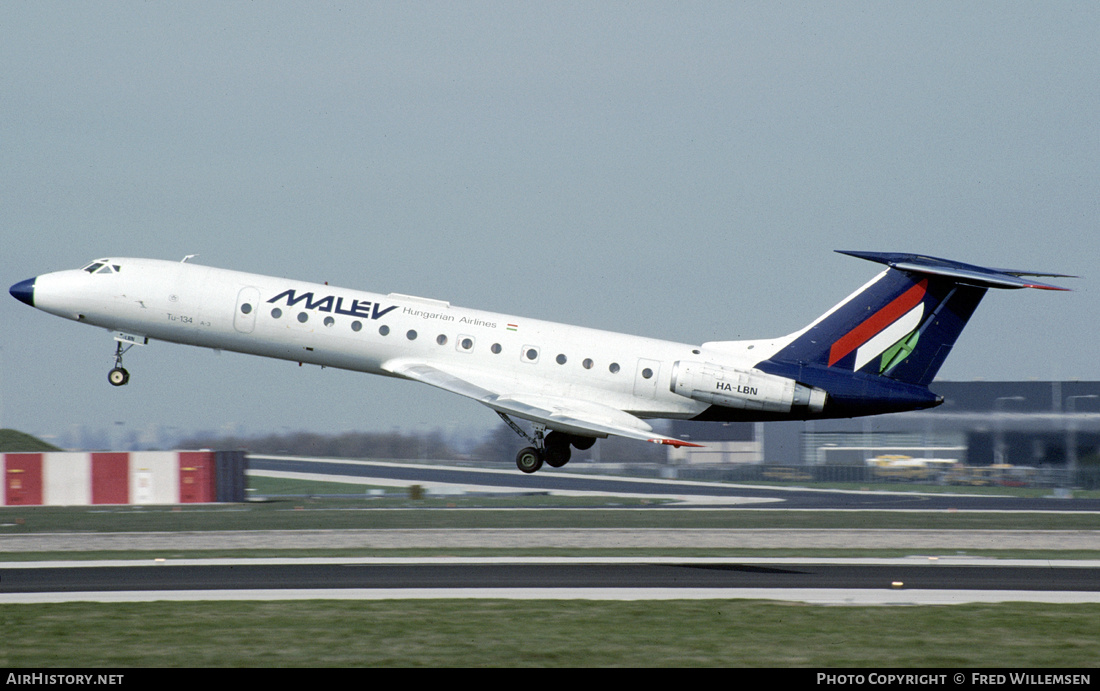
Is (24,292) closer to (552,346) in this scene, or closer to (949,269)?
(552,346)

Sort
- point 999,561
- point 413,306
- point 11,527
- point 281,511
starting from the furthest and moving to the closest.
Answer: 1. point 281,511
2. point 11,527
3. point 999,561
4. point 413,306

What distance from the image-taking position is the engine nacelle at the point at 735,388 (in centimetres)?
2802

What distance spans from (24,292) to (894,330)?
74.4 ft

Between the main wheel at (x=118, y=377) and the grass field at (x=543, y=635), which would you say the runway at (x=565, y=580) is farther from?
the main wheel at (x=118, y=377)

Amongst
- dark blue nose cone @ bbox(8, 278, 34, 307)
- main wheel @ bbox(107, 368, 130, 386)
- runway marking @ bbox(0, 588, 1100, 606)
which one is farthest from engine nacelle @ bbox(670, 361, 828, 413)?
dark blue nose cone @ bbox(8, 278, 34, 307)

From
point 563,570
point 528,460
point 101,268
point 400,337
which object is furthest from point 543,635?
point 101,268

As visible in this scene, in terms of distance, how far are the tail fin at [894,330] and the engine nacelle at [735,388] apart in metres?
1.48

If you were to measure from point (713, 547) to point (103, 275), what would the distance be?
19.0 meters

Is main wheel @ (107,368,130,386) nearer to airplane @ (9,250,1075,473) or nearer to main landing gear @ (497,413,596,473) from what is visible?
airplane @ (9,250,1075,473)

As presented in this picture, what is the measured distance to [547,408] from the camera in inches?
1089

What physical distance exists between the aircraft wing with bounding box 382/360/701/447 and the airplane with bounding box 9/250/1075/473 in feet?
0.15

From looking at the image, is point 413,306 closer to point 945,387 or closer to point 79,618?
point 79,618
